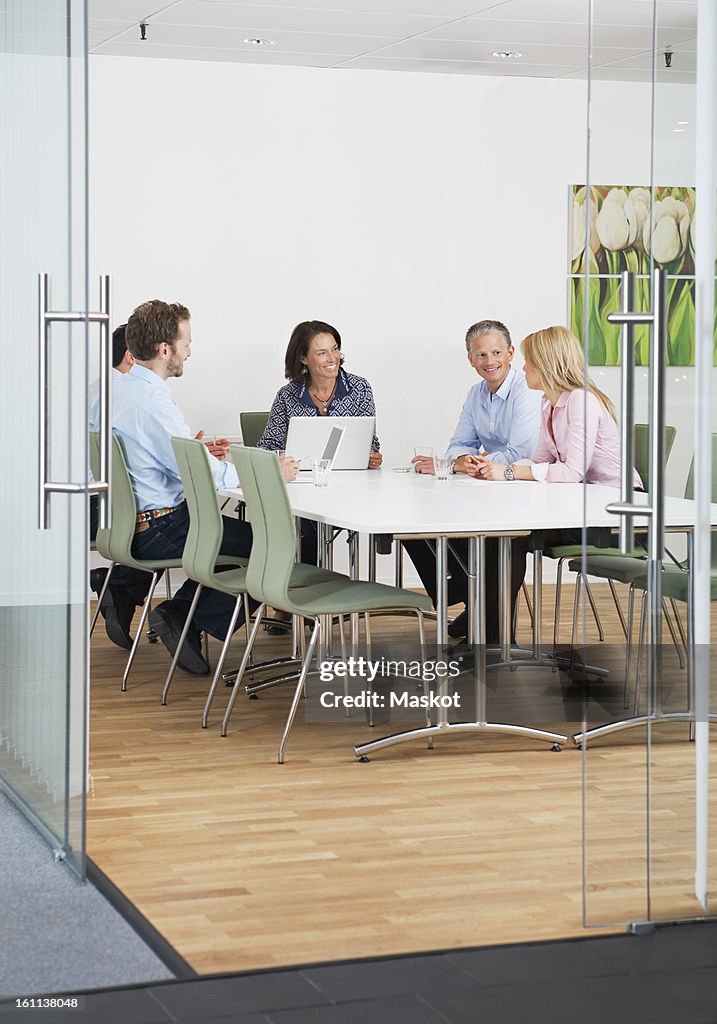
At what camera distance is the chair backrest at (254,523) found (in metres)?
5.02

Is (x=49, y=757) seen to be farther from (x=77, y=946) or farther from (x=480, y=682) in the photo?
(x=480, y=682)

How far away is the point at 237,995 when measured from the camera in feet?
9.38

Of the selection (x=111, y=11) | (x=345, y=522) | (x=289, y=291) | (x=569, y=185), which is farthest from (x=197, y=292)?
(x=345, y=522)

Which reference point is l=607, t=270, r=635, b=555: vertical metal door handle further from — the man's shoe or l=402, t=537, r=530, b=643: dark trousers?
the man's shoe

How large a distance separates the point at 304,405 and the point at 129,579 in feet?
4.26

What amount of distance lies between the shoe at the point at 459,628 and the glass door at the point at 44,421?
2899 millimetres

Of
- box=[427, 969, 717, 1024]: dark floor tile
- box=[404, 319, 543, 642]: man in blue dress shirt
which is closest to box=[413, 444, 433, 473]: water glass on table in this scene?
box=[404, 319, 543, 642]: man in blue dress shirt

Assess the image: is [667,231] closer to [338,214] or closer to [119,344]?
[119,344]

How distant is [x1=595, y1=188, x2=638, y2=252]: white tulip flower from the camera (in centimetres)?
322

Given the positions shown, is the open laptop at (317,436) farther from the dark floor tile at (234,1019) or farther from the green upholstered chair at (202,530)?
the dark floor tile at (234,1019)

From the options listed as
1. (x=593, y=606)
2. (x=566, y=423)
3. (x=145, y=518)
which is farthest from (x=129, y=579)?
(x=593, y=606)

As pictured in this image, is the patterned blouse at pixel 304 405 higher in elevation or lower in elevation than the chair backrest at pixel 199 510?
higher

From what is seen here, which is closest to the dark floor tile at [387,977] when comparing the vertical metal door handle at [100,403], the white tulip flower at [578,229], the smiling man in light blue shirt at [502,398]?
the vertical metal door handle at [100,403]

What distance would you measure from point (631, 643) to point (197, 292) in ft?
17.7
